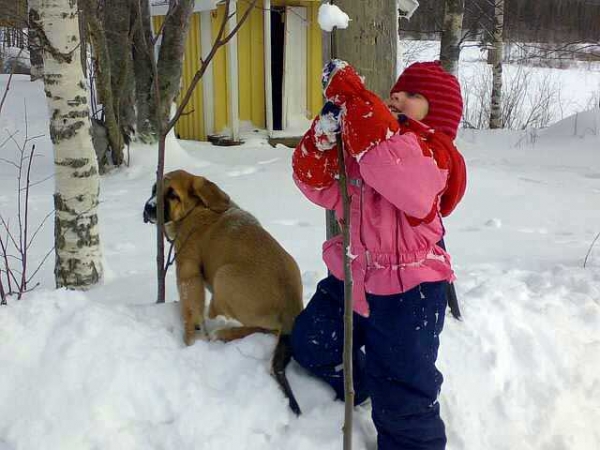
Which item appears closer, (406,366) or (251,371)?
(406,366)

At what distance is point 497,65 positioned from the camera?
1352cm

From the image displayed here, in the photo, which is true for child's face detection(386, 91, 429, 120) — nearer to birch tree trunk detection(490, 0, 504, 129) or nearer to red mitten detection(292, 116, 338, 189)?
red mitten detection(292, 116, 338, 189)

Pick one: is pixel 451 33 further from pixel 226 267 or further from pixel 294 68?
pixel 226 267

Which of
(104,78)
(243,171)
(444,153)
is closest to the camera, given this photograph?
(444,153)

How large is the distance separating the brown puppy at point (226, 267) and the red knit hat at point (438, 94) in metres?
A: 1.04

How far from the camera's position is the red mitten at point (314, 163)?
2.14m

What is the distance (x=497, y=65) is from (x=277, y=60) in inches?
204

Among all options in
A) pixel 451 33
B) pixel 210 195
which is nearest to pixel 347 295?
pixel 210 195

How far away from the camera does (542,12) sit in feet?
87.4

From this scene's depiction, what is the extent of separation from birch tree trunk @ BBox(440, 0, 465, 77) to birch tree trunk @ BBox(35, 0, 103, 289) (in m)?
8.73

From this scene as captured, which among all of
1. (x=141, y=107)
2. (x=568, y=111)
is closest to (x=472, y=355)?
(x=141, y=107)

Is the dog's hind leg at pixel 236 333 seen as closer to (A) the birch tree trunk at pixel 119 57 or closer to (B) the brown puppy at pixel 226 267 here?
(B) the brown puppy at pixel 226 267

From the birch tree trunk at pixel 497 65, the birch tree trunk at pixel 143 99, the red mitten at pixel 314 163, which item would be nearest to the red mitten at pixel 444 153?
the red mitten at pixel 314 163

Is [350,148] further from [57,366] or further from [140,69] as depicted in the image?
[140,69]
